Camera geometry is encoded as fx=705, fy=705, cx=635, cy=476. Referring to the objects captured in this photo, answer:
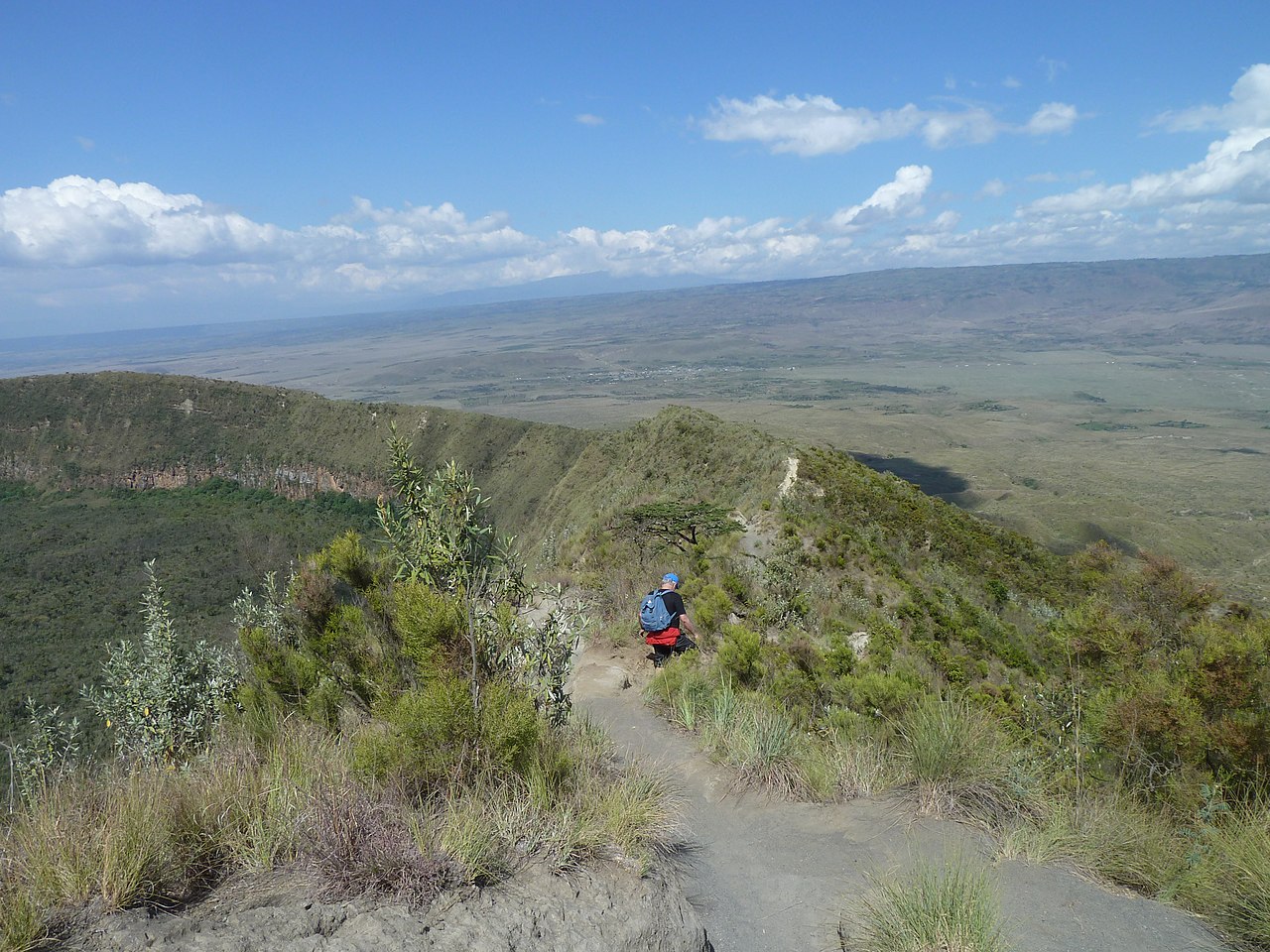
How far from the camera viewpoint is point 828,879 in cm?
395

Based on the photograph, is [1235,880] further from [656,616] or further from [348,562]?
[348,562]

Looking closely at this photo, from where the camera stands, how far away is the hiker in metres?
8.86

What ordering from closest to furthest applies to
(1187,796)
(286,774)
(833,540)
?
(286,774), (1187,796), (833,540)

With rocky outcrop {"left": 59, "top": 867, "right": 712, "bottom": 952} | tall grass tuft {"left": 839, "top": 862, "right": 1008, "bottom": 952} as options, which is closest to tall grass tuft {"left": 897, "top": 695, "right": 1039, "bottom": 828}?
tall grass tuft {"left": 839, "top": 862, "right": 1008, "bottom": 952}

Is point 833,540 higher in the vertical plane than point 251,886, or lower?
lower

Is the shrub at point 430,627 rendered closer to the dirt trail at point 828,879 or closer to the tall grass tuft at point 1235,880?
the dirt trail at point 828,879

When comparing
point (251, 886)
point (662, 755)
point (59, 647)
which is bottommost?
point (59, 647)

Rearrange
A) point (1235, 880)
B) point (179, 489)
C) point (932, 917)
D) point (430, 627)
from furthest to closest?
1. point (179, 489)
2. point (430, 627)
3. point (1235, 880)
4. point (932, 917)

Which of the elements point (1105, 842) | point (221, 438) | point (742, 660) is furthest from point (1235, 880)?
point (221, 438)

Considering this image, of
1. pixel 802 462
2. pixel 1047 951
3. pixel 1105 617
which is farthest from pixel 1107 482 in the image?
pixel 1047 951

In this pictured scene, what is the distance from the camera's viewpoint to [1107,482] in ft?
227

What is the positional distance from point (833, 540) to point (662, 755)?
11.2 metres

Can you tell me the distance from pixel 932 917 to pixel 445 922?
6.94ft

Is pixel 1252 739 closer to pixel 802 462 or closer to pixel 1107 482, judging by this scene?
pixel 802 462
